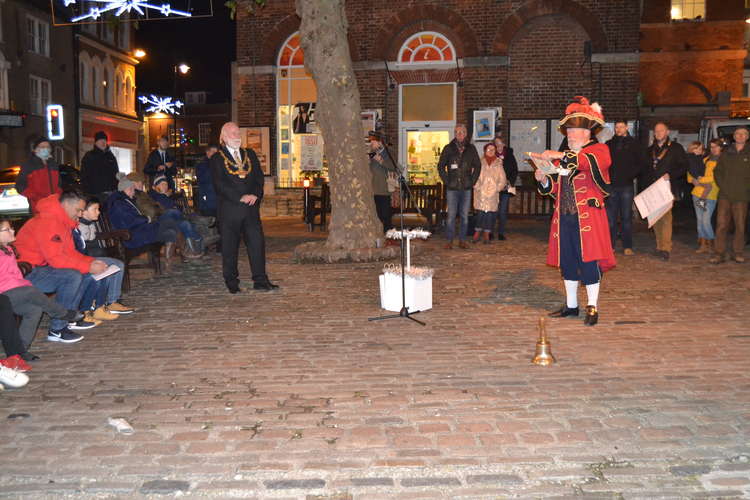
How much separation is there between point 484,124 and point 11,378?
18.0 m

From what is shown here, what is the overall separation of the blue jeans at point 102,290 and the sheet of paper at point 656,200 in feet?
25.3

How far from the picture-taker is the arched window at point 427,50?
72.9 ft

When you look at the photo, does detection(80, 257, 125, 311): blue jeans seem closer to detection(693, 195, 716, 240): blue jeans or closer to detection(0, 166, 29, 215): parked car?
detection(693, 195, 716, 240): blue jeans

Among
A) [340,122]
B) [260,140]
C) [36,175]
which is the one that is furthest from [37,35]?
[340,122]

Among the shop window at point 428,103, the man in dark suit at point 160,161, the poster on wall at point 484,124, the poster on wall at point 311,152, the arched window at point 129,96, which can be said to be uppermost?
the arched window at point 129,96

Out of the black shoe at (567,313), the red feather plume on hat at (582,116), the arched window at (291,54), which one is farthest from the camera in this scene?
the arched window at (291,54)

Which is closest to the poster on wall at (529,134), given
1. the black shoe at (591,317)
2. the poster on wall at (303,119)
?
the poster on wall at (303,119)

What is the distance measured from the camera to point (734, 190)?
1139 centimetres

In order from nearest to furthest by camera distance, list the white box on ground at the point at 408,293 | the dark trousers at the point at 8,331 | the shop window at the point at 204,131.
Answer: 1. the dark trousers at the point at 8,331
2. the white box on ground at the point at 408,293
3. the shop window at the point at 204,131

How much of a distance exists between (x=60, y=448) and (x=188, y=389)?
120 centimetres

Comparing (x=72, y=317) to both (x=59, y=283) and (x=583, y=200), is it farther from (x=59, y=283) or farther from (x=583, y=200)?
(x=583, y=200)

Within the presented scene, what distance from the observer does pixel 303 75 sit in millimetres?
23266

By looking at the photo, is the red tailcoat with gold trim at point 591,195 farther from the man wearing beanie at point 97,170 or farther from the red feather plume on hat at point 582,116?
the man wearing beanie at point 97,170

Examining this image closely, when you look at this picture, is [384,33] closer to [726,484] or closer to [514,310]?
[514,310]
